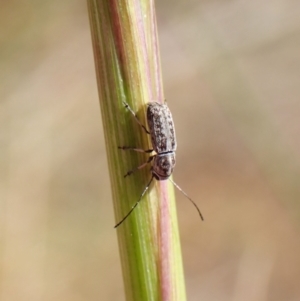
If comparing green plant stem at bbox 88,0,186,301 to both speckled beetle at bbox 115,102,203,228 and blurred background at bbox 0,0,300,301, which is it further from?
blurred background at bbox 0,0,300,301

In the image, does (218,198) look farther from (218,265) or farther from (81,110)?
(81,110)

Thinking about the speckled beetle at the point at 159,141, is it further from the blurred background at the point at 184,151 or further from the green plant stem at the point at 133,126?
the blurred background at the point at 184,151

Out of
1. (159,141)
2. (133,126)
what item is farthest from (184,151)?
(133,126)

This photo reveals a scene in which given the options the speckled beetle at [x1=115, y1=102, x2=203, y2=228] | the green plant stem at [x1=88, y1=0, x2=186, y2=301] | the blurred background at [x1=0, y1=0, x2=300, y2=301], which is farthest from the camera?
the blurred background at [x1=0, y1=0, x2=300, y2=301]

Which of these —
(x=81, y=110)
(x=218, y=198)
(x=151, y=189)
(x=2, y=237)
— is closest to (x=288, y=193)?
(x=218, y=198)

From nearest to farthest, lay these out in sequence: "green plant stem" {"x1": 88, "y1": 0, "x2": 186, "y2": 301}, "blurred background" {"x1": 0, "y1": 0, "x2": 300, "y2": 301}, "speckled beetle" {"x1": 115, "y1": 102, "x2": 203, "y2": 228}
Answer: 1. "green plant stem" {"x1": 88, "y1": 0, "x2": 186, "y2": 301}
2. "speckled beetle" {"x1": 115, "y1": 102, "x2": 203, "y2": 228}
3. "blurred background" {"x1": 0, "y1": 0, "x2": 300, "y2": 301}

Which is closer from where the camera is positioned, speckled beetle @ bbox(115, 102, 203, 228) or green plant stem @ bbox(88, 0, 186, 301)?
green plant stem @ bbox(88, 0, 186, 301)

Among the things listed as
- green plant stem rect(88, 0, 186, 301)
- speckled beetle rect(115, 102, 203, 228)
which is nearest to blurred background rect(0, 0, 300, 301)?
speckled beetle rect(115, 102, 203, 228)
